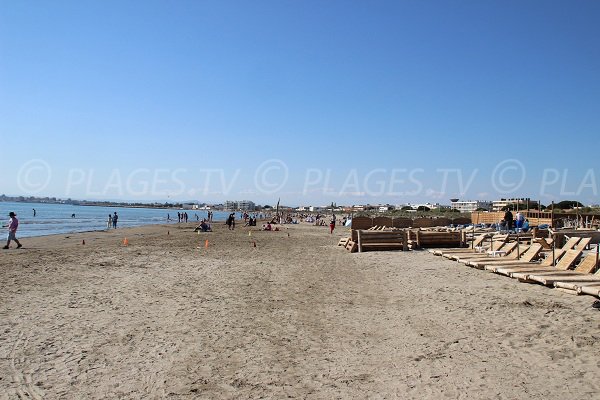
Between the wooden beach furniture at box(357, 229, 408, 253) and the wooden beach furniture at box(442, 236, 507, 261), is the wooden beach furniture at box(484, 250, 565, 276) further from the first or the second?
the wooden beach furniture at box(357, 229, 408, 253)

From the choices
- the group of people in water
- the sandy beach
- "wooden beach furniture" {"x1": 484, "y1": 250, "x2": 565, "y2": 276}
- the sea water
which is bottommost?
the sea water

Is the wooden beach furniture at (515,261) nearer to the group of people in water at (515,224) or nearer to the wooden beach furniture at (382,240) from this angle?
the wooden beach furniture at (382,240)

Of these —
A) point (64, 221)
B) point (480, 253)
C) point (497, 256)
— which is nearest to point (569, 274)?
point (497, 256)

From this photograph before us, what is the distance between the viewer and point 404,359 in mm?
5449

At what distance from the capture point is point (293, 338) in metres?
6.34

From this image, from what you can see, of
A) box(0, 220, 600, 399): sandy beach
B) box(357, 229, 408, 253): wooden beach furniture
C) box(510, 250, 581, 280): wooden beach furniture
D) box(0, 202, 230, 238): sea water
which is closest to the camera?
box(0, 220, 600, 399): sandy beach

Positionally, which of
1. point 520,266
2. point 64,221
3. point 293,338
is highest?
point 520,266

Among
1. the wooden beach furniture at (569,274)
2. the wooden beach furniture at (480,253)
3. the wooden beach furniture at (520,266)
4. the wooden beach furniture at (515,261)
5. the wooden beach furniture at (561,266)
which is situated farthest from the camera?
the wooden beach furniture at (480,253)

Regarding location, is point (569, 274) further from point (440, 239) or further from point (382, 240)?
point (440, 239)

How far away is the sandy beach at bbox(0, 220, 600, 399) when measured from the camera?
463 cm

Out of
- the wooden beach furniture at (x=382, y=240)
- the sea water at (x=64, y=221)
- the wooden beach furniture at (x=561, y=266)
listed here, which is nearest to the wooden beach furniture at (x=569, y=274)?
the wooden beach furniture at (x=561, y=266)

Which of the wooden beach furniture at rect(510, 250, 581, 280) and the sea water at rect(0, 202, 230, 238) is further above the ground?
the wooden beach furniture at rect(510, 250, 581, 280)

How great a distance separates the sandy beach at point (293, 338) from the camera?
463 centimetres

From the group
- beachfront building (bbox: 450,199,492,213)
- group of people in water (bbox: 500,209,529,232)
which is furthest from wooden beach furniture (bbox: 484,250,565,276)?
beachfront building (bbox: 450,199,492,213)
